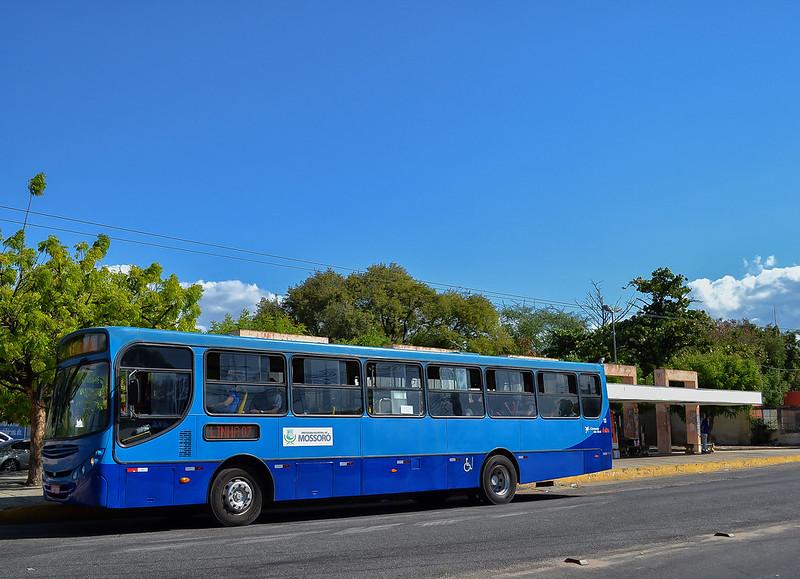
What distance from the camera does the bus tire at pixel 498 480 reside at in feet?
58.4

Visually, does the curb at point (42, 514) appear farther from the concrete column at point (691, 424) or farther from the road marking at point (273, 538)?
the concrete column at point (691, 424)

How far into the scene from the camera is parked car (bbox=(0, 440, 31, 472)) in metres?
34.6

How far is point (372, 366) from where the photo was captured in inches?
630

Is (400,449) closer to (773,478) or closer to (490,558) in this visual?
(490,558)

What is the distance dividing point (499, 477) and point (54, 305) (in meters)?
11.0

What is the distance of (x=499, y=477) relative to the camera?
1827 centimetres

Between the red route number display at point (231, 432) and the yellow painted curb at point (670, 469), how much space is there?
39.9ft

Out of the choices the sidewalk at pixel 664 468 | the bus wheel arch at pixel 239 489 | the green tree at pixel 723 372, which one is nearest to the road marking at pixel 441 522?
the bus wheel arch at pixel 239 489

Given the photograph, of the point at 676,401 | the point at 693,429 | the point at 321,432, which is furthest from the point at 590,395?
the point at 693,429

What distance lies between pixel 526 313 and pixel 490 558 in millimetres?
78038

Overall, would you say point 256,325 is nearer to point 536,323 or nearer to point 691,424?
→ point 691,424

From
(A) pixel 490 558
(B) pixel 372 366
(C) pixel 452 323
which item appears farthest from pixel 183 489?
(C) pixel 452 323

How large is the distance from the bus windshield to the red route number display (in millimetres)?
1700

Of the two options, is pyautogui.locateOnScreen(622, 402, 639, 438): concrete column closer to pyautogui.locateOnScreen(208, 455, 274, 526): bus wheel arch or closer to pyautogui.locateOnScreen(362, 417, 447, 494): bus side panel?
pyautogui.locateOnScreen(362, 417, 447, 494): bus side panel
